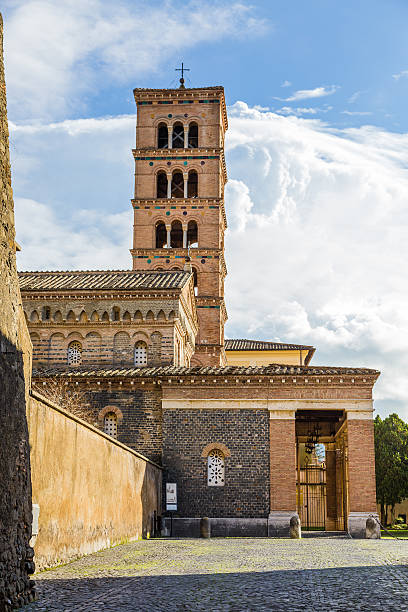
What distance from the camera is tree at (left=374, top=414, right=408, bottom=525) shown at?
135 ft

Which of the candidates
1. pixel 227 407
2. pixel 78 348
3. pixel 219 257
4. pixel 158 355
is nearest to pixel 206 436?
pixel 227 407

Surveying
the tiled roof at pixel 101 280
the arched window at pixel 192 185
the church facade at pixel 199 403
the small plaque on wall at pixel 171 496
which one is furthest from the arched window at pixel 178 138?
the small plaque on wall at pixel 171 496

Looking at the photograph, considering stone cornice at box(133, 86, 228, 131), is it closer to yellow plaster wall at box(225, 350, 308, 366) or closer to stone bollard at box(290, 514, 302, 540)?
yellow plaster wall at box(225, 350, 308, 366)

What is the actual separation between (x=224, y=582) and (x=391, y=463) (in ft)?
115

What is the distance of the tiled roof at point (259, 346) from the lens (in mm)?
52188

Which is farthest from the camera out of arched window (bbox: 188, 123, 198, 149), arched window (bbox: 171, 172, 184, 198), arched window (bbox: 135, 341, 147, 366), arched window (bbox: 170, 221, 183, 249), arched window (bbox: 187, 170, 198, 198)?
arched window (bbox: 188, 123, 198, 149)

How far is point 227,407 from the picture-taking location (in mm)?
24578

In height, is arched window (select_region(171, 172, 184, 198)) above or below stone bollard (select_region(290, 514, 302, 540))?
above

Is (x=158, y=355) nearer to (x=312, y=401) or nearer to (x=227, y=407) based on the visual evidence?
(x=227, y=407)

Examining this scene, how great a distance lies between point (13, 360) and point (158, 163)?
38.3 m

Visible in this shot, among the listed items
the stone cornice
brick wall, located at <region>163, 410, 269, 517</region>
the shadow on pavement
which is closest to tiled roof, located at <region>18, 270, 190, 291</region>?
brick wall, located at <region>163, 410, 269, 517</region>

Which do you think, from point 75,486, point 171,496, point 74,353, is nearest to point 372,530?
point 171,496

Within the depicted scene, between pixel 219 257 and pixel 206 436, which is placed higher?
pixel 219 257

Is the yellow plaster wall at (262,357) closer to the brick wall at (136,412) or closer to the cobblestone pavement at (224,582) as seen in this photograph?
the brick wall at (136,412)
